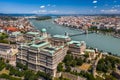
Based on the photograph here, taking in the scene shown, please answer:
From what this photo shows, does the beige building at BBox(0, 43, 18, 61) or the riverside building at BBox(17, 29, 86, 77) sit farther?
the beige building at BBox(0, 43, 18, 61)

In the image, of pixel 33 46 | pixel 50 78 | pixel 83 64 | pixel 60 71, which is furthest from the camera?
pixel 83 64

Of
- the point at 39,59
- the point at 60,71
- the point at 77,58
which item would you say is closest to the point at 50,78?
Answer: the point at 60,71

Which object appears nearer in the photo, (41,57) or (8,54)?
(41,57)

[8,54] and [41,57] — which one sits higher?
[41,57]

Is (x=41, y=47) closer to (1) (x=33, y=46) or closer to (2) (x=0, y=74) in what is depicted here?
(1) (x=33, y=46)

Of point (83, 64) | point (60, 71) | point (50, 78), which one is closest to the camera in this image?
point (50, 78)

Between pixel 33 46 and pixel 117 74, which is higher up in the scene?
pixel 33 46

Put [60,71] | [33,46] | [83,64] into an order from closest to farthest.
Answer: [60,71] < [33,46] < [83,64]

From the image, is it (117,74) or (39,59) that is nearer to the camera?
(117,74)

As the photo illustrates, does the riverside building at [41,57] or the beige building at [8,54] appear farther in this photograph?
the beige building at [8,54]

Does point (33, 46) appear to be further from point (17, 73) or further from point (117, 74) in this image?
point (117, 74)
